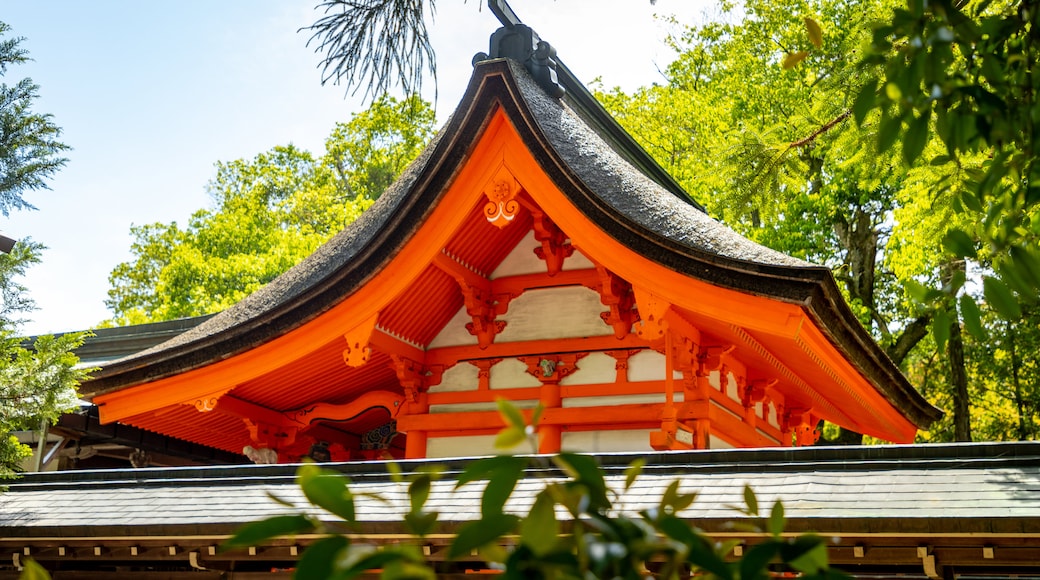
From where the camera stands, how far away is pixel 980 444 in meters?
5.22

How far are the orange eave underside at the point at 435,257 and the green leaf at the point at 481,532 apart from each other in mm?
4956

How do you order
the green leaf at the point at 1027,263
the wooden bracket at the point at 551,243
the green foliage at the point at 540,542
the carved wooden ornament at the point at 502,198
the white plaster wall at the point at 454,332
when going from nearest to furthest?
the green foliage at the point at 540,542 → the green leaf at the point at 1027,263 → the carved wooden ornament at the point at 502,198 → the wooden bracket at the point at 551,243 → the white plaster wall at the point at 454,332

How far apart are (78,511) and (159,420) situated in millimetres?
1854

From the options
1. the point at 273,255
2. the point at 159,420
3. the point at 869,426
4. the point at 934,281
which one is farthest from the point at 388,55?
the point at 273,255

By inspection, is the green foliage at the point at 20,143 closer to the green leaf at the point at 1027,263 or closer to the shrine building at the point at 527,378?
the shrine building at the point at 527,378

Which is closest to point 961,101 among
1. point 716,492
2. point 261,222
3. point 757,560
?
point 757,560

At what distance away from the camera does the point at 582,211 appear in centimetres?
685

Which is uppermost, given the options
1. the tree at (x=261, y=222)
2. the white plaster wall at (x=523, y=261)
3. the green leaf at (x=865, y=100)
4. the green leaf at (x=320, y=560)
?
the tree at (x=261, y=222)

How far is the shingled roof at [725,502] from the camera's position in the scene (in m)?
4.57

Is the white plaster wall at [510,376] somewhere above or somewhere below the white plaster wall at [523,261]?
below

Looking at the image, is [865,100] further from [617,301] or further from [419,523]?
[617,301]

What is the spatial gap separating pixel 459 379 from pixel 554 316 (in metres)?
0.98

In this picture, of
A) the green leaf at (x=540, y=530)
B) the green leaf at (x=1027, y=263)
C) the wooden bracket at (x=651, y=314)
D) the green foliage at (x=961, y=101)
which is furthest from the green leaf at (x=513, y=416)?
the wooden bracket at (x=651, y=314)

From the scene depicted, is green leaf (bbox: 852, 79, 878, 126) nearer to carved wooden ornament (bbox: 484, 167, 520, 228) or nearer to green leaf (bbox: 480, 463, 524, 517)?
green leaf (bbox: 480, 463, 524, 517)
